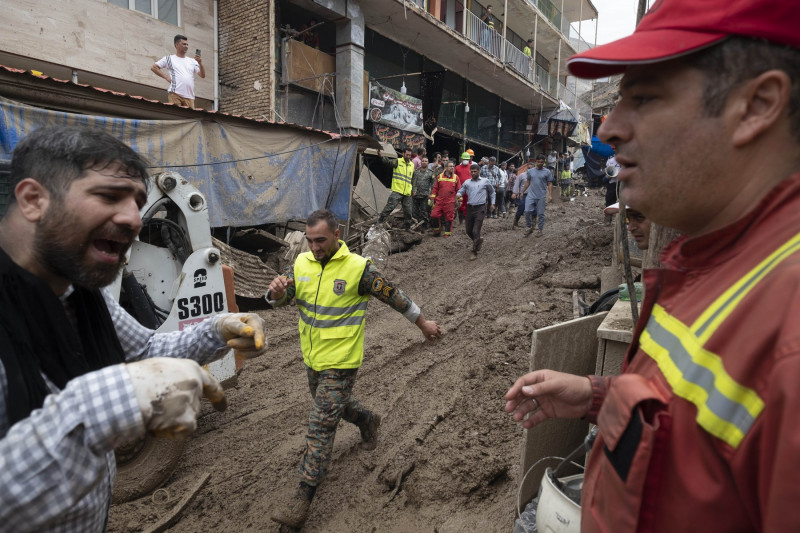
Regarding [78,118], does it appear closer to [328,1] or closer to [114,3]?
[114,3]

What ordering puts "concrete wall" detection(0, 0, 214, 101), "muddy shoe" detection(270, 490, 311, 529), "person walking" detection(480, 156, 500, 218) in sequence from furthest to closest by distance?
"person walking" detection(480, 156, 500, 218)
"concrete wall" detection(0, 0, 214, 101)
"muddy shoe" detection(270, 490, 311, 529)

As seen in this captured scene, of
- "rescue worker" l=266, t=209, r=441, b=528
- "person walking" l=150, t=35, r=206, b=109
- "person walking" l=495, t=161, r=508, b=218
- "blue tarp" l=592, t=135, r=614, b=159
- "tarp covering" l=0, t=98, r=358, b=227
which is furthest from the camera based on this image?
"person walking" l=495, t=161, r=508, b=218

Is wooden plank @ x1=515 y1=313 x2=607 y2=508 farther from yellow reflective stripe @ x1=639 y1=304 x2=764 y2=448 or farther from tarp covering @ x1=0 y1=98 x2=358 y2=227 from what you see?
tarp covering @ x1=0 y1=98 x2=358 y2=227

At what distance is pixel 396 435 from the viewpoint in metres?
4.16

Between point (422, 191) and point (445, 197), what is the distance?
74 centimetres

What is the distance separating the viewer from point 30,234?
4.35ft

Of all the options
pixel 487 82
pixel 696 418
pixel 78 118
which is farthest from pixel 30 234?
pixel 487 82

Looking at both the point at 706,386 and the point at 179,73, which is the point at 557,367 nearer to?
the point at 706,386

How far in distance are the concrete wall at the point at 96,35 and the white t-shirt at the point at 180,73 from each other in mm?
1575

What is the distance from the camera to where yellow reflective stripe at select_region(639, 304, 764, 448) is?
2.25 feet

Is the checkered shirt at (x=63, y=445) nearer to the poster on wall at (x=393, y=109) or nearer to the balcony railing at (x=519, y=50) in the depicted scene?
the poster on wall at (x=393, y=109)

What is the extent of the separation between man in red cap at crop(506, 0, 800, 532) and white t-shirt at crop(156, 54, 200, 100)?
29.4ft

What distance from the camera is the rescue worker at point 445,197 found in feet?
40.7

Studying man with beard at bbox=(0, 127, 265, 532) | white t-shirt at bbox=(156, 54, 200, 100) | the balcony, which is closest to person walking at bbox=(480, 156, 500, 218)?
the balcony
